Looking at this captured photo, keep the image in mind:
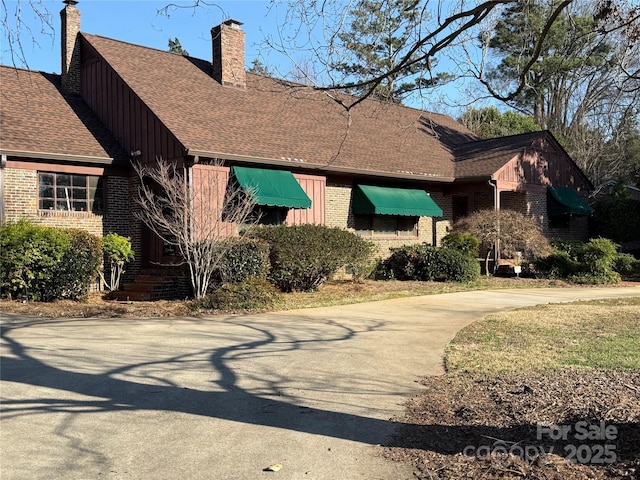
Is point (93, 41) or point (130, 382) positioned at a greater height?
point (93, 41)

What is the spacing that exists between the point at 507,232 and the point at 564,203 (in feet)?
18.1

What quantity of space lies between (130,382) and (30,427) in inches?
52.6

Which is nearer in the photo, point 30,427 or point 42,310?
point 30,427

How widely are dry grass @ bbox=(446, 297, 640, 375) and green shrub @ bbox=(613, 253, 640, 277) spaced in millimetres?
9019

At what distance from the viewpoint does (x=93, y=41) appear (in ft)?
58.3

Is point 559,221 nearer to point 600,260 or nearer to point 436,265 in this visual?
point 600,260

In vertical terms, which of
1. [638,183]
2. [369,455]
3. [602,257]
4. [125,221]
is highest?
[638,183]

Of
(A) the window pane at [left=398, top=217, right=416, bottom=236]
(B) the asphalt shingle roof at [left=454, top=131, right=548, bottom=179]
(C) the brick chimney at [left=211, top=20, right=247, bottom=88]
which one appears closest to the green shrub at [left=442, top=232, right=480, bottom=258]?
(A) the window pane at [left=398, top=217, right=416, bottom=236]

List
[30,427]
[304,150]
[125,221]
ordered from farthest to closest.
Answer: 1. [304,150]
2. [125,221]
3. [30,427]

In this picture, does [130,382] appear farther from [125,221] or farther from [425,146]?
[425,146]

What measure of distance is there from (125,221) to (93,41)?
618cm

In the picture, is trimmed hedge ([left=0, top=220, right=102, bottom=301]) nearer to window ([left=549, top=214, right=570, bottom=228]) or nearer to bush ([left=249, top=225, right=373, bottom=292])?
bush ([left=249, top=225, right=373, bottom=292])

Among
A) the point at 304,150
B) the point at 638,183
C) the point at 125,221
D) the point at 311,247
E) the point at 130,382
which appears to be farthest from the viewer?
the point at 638,183

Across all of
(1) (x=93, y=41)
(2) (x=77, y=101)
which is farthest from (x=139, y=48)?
(2) (x=77, y=101)
